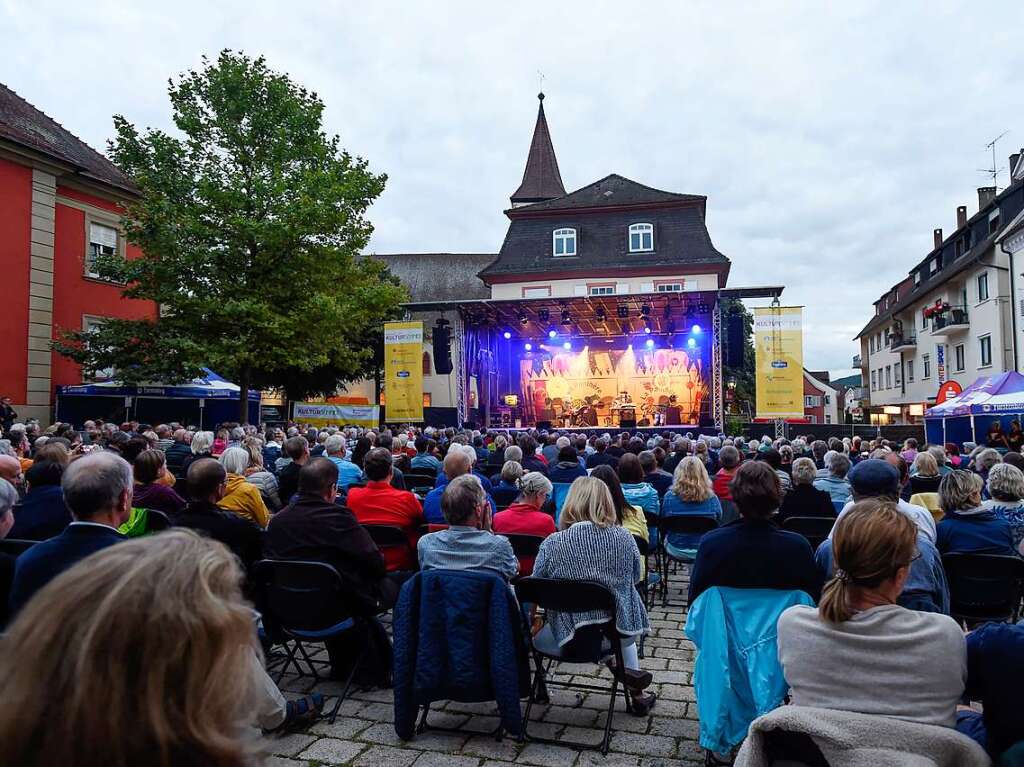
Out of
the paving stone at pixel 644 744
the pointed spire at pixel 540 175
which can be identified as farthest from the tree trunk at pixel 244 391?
the pointed spire at pixel 540 175

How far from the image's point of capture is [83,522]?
2.91 metres

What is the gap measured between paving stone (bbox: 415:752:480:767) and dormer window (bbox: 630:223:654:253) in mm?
29829

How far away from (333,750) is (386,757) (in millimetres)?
287

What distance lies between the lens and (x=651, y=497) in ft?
22.1

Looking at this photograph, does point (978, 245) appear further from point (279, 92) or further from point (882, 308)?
point (279, 92)

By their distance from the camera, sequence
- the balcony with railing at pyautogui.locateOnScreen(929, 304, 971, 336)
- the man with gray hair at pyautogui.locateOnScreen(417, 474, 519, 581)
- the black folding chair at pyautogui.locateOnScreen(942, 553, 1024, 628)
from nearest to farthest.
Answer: the man with gray hair at pyautogui.locateOnScreen(417, 474, 519, 581), the black folding chair at pyautogui.locateOnScreen(942, 553, 1024, 628), the balcony with railing at pyautogui.locateOnScreen(929, 304, 971, 336)

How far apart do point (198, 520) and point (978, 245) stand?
32.0 meters

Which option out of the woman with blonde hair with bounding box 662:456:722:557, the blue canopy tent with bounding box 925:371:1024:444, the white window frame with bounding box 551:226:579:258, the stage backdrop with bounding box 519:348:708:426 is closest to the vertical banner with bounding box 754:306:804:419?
the blue canopy tent with bounding box 925:371:1024:444

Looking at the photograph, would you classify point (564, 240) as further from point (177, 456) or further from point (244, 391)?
point (177, 456)

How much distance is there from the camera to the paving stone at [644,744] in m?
3.56

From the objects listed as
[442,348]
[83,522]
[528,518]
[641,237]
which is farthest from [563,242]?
[83,522]

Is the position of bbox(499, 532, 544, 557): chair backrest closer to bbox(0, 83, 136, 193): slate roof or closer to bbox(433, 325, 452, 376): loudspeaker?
bbox(433, 325, 452, 376): loudspeaker

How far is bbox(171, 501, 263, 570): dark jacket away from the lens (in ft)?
14.2

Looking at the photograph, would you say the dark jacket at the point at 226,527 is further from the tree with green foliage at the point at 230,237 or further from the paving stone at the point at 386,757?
the tree with green foliage at the point at 230,237
